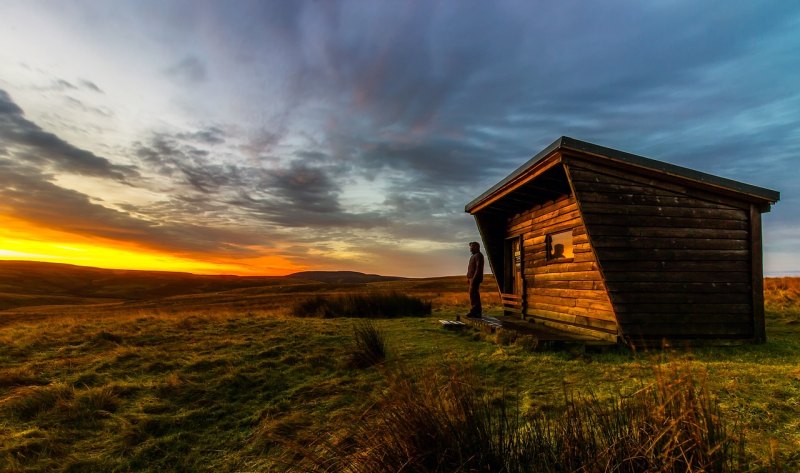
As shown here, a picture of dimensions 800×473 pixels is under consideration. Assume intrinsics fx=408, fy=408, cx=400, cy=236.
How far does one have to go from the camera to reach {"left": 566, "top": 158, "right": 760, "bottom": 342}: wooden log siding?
26.8 ft

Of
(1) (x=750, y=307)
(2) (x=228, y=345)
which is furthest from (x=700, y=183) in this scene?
(2) (x=228, y=345)

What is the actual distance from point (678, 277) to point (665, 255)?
52 centimetres

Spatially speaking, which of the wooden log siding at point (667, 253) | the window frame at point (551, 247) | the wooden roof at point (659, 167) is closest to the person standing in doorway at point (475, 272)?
the window frame at point (551, 247)

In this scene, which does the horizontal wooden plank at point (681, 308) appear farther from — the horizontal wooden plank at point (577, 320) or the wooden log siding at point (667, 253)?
the horizontal wooden plank at point (577, 320)

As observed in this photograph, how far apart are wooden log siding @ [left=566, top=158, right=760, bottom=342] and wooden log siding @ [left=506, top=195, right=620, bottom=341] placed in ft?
1.62

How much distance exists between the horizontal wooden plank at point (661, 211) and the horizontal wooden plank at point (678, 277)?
1.18 metres

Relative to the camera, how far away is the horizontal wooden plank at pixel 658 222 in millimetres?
8156

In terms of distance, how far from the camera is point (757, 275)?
28.1 ft

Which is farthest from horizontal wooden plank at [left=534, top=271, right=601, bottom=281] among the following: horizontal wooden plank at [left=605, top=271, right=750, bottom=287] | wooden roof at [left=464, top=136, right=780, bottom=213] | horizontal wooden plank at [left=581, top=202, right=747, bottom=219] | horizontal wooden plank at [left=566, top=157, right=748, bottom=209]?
wooden roof at [left=464, top=136, right=780, bottom=213]

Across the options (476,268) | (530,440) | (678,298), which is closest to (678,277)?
(678,298)

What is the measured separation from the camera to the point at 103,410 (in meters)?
5.92

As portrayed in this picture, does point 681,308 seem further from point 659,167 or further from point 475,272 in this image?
point 475,272

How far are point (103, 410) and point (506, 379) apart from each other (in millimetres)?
6007

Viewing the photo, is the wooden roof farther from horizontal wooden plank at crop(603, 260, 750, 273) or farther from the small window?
the small window
